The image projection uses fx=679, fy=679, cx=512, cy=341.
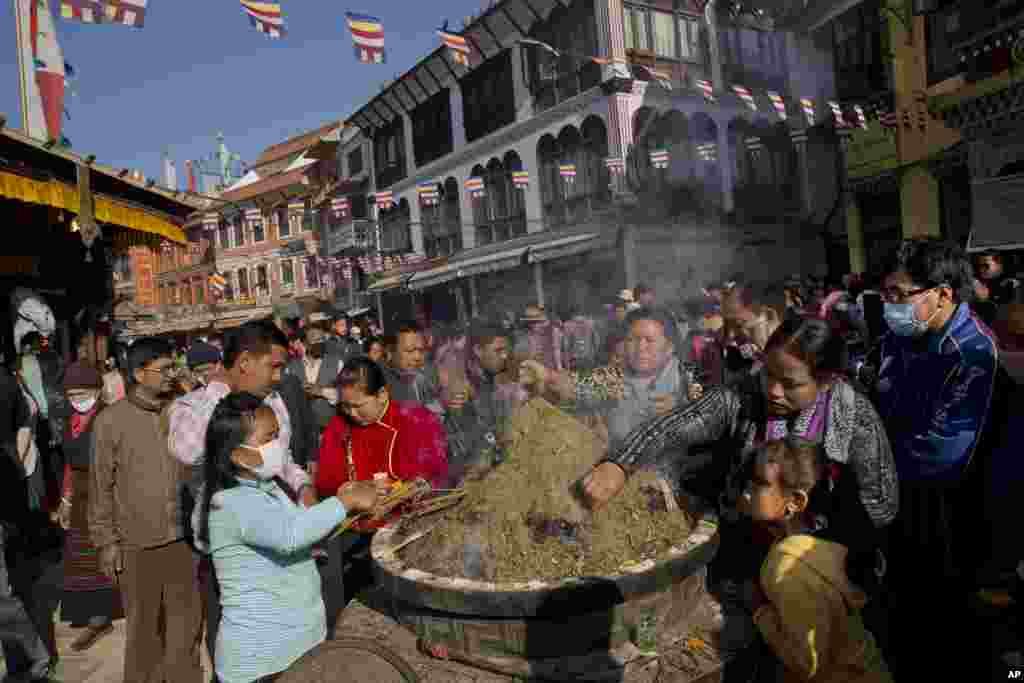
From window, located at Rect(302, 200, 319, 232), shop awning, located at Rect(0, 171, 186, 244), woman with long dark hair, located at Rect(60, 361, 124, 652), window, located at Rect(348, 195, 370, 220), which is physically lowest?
woman with long dark hair, located at Rect(60, 361, 124, 652)

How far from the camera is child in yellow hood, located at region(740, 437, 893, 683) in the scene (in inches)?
84.6

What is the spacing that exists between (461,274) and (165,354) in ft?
62.0

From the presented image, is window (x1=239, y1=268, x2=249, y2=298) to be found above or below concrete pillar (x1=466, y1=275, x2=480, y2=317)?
above

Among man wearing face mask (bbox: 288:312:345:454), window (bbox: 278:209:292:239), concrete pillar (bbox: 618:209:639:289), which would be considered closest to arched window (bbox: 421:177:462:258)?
concrete pillar (bbox: 618:209:639:289)

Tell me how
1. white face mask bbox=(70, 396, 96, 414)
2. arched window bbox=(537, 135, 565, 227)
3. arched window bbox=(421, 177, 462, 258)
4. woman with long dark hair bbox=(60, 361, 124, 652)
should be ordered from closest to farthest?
woman with long dark hair bbox=(60, 361, 124, 652)
white face mask bbox=(70, 396, 96, 414)
arched window bbox=(537, 135, 565, 227)
arched window bbox=(421, 177, 462, 258)

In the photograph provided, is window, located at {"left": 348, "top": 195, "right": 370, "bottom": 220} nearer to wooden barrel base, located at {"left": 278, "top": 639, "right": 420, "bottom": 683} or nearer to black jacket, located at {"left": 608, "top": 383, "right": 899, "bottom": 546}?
black jacket, located at {"left": 608, "top": 383, "right": 899, "bottom": 546}

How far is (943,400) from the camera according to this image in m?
2.74

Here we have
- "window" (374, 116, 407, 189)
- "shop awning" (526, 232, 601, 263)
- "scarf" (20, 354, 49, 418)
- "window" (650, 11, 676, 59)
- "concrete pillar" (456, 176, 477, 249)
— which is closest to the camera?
"scarf" (20, 354, 49, 418)

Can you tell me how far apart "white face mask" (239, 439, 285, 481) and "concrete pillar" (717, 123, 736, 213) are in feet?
60.1

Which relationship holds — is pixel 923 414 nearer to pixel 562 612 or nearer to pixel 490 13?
pixel 562 612

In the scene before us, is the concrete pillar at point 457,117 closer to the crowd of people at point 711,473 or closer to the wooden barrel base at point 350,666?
the crowd of people at point 711,473

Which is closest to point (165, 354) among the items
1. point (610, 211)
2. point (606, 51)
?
point (610, 211)

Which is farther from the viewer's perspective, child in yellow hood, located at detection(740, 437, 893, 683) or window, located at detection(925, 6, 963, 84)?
window, located at detection(925, 6, 963, 84)

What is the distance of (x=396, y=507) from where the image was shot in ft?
11.1
